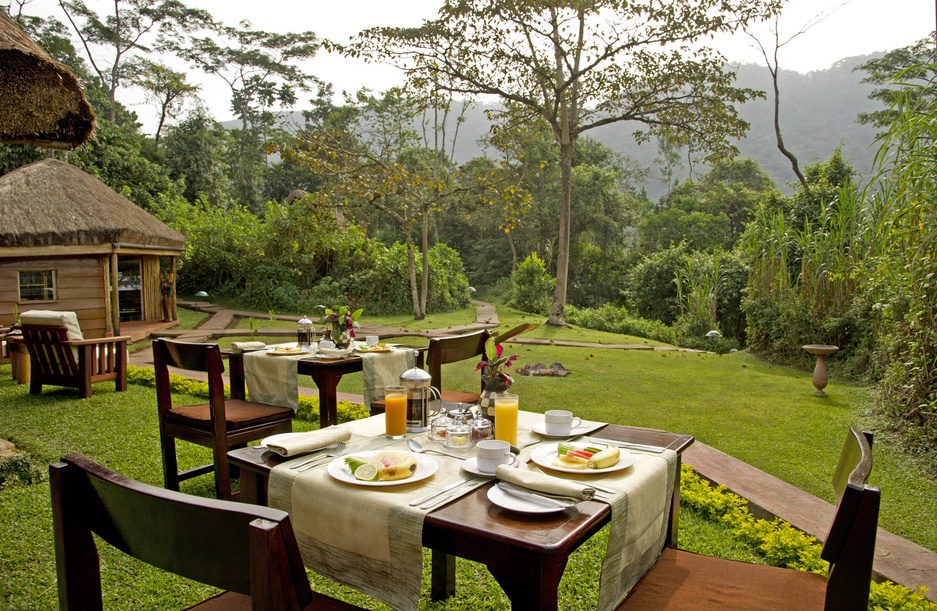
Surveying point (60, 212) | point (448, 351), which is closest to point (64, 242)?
point (60, 212)

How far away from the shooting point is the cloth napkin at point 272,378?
3.62m

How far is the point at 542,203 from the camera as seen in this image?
2345 cm

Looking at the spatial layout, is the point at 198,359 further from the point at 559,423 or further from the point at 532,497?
the point at 532,497

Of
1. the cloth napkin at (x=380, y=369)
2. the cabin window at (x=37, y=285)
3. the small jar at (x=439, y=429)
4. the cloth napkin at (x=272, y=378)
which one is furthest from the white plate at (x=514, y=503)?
the cabin window at (x=37, y=285)

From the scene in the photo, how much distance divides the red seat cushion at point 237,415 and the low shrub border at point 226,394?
1.22 m

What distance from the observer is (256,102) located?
29750 mm

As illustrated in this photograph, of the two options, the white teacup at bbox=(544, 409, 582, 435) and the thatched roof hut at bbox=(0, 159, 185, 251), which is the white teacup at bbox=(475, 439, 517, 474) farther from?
the thatched roof hut at bbox=(0, 159, 185, 251)

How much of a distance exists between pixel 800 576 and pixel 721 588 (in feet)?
0.85

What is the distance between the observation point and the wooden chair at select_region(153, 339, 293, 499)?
3.03 metres

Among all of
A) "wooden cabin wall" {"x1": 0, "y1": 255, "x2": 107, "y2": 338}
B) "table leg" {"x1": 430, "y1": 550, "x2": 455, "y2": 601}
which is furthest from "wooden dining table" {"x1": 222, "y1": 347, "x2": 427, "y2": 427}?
"wooden cabin wall" {"x1": 0, "y1": 255, "x2": 107, "y2": 338}

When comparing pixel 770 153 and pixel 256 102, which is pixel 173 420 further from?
pixel 770 153

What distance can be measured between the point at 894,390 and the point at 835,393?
72.2 inches

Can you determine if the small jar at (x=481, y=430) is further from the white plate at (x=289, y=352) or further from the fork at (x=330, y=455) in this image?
the white plate at (x=289, y=352)

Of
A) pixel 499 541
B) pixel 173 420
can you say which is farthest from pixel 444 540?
pixel 173 420
